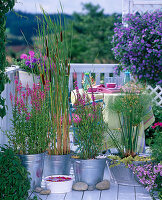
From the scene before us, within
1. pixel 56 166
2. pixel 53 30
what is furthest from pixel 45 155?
pixel 53 30

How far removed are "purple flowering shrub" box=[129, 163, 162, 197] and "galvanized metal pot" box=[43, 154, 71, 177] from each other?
676 mm

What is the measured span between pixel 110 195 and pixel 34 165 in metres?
0.70

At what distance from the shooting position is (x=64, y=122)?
3658 millimetres

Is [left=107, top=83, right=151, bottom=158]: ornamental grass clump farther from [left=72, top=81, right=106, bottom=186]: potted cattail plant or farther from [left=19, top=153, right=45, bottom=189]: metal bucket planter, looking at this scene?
[left=19, top=153, right=45, bottom=189]: metal bucket planter

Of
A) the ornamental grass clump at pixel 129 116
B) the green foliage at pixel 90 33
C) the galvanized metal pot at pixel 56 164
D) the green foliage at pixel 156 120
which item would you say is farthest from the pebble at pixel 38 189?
the green foliage at pixel 90 33

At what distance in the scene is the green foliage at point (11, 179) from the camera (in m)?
2.80

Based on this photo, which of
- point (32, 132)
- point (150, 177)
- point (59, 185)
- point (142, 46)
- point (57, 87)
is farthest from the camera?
Result: point (142, 46)

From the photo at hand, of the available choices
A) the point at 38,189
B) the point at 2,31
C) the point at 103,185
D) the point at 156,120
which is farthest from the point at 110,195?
the point at 156,120

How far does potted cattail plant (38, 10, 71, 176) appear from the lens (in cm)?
361

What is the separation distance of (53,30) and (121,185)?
61.6 inches

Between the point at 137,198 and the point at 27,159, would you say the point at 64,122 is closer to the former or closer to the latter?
the point at 27,159

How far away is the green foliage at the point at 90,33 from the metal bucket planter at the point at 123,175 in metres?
14.6

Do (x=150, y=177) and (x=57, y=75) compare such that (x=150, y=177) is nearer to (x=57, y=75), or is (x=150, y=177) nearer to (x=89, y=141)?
(x=89, y=141)

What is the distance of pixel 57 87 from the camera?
365 cm
